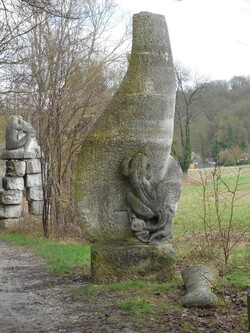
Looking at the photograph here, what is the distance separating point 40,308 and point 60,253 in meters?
4.86

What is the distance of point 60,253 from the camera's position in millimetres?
11789

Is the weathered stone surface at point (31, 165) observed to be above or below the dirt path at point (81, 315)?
above

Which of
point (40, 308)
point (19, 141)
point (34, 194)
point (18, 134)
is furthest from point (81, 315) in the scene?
point (18, 134)

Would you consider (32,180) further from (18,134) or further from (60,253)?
(60,253)

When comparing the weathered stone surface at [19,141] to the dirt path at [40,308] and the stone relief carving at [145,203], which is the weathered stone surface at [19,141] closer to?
the dirt path at [40,308]

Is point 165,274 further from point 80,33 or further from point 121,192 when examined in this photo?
point 80,33

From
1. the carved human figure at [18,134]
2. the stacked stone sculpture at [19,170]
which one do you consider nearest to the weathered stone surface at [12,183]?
the stacked stone sculpture at [19,170]

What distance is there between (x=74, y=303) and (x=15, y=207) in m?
12.4

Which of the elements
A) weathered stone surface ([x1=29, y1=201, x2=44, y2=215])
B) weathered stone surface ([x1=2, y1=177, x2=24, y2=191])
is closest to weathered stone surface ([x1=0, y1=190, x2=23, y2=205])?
weathered stone surface ([x1=2, y1=177, x2=24, y2=191])

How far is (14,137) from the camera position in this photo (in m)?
19.2

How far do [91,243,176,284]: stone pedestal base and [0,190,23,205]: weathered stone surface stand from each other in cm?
1145

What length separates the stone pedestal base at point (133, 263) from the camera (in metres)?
7.86

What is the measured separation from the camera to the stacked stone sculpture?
748 inches

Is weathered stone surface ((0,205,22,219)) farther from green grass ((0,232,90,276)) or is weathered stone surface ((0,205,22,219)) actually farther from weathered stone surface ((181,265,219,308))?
weathered stone surface ((181,265,219,308))
